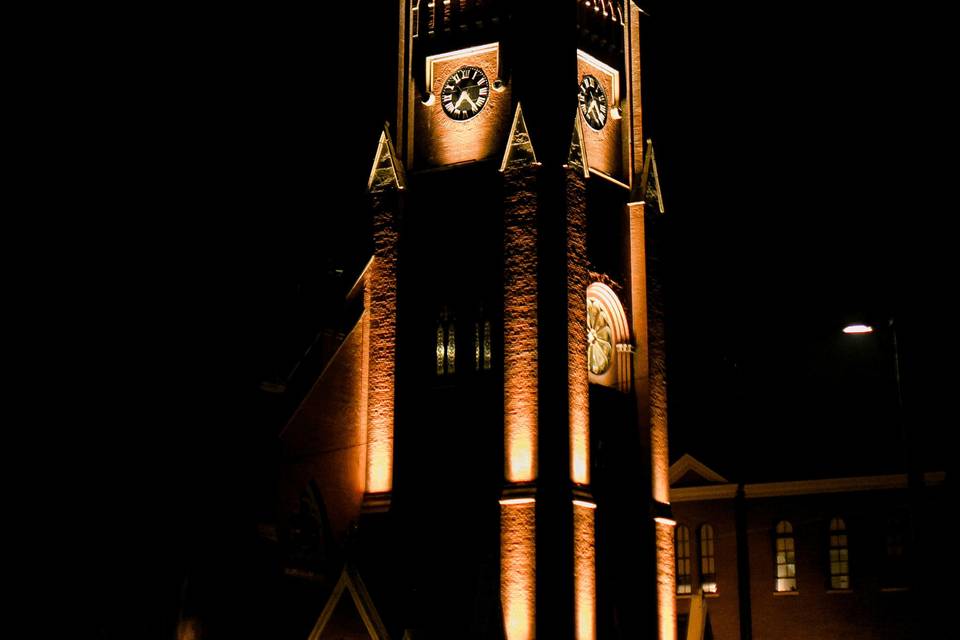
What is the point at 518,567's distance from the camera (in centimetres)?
3738

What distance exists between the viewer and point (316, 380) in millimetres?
42969

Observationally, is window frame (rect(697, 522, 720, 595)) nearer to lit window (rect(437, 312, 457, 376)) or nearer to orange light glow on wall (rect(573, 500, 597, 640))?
orange light glow on wall (rect(573, 500, 597, 640))

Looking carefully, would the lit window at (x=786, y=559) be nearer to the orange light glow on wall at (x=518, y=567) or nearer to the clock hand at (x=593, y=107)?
the orange light glow on wall at (x=518, y=567)

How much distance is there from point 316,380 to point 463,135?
848 cm

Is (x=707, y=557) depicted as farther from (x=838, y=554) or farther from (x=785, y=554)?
(x=838, y=554)

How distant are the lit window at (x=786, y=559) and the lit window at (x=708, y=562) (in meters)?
2.52

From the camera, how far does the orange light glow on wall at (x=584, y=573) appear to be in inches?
1502

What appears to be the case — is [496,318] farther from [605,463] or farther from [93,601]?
[93,601]

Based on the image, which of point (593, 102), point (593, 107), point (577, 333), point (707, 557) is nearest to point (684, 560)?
point (707, 557)

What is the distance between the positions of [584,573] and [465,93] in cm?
1454

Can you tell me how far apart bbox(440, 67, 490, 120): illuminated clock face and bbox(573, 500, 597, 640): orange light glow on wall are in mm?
12118

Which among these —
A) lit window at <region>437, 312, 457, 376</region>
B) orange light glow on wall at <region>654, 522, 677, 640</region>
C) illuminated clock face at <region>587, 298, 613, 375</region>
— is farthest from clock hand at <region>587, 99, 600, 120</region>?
orange light glow on wall at <region>654, 522, 677, 640</region>

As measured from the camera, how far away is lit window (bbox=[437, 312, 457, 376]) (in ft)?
135

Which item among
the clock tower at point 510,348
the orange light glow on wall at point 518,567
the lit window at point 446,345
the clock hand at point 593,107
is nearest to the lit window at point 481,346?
the clock tower at point 510,348
